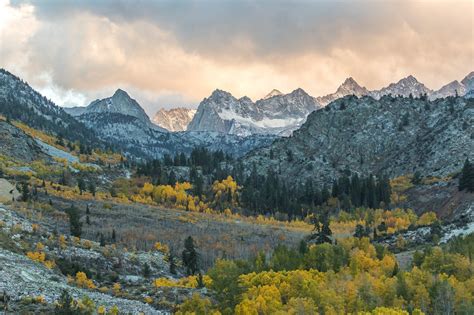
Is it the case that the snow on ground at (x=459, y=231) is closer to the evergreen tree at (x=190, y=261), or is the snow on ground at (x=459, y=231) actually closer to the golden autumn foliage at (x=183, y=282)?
the evergreen tree at (x=190, y=261)

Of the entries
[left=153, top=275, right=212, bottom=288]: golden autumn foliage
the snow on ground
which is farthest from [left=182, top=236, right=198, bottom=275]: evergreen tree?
the snow on ground

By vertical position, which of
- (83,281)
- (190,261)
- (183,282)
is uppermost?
(83,281)

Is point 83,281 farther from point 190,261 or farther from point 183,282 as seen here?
point 190,261

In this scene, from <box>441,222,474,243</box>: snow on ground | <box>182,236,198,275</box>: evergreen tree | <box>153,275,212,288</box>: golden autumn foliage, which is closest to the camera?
<box>153,275,212,288</box>: golden autumn foliage

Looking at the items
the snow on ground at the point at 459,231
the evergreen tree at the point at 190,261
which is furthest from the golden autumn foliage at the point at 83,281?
the snow on ground at the point at 459,231

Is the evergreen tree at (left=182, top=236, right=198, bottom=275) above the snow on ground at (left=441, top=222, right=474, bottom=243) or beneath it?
beneath

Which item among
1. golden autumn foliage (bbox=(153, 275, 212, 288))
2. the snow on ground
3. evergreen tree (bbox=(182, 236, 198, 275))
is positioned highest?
the snow on ground

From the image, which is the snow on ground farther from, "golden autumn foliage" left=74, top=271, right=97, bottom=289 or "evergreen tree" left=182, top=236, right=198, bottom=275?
"golden autumn foliage" left=74, top=271, right=97, bottom=289

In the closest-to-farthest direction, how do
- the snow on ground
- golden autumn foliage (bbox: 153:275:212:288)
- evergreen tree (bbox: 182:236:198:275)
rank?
golden autumn foliage (bbox: 153:275:212:288) < the snow on ground < evergreen tree (bbox: 182:236:198:275)

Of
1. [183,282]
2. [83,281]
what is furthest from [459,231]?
[83,281]

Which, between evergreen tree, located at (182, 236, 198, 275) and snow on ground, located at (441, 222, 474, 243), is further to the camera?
evergreen tree, located at (182, 236, 198, 275)

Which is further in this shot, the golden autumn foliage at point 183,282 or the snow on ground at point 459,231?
the snow on ground at point 459,231

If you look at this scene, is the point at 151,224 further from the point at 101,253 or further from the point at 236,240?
the point at 101,253

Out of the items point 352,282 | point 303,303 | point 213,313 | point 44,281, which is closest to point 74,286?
point 44,281
